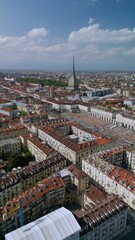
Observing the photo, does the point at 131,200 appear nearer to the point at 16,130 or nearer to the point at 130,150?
the point at 130,150

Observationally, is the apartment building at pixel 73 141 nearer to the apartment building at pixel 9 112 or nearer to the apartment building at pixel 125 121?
the apartment building at pixel 125 121

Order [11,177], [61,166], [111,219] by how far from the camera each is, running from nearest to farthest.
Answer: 1. [111,219]
2. [11,177]
3. [61,166]

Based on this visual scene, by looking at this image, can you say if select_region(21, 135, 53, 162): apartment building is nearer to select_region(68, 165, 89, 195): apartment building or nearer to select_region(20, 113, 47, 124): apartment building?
select_region(68, 165, 89, 195): apartment building

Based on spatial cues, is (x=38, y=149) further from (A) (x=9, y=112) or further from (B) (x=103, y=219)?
(A) (x=9, y=112)

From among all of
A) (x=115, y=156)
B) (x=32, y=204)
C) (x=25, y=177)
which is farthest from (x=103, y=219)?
(x=115, y=156)

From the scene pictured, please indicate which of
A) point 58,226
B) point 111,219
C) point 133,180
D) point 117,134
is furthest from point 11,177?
point 117,134

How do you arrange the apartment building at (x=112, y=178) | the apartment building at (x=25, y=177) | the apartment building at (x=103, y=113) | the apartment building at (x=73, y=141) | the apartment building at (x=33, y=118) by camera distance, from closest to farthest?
the apartment building at (x=112, y=178) → the apartment building at (x=25, y=177) → the apartment building at (x=73, y=141) → the apartment building at (x=33, y=118) → the apartment building at (x=103, y=113)

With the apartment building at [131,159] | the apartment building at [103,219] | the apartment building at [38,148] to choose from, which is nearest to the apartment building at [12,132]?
the apartment building at [38,148]
